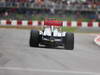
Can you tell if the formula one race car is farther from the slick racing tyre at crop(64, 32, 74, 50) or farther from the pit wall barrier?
the pit wall barrier

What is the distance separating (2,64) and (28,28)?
17.3 m

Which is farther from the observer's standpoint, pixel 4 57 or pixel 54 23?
pixel 54 23

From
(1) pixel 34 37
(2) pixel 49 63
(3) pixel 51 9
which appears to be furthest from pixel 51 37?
(3) pixel 51 9

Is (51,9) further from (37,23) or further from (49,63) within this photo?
(49,63)

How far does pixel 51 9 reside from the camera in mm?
30469

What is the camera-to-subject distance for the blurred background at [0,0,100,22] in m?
30.6

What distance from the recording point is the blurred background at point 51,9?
30562 mm

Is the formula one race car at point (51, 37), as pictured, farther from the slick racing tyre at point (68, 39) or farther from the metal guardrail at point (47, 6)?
the metal guardrail at point (47, 6)

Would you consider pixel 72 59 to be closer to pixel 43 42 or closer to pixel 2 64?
pixel 43 42

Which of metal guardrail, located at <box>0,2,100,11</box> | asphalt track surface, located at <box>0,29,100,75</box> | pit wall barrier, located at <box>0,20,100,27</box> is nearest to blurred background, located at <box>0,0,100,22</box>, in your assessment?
metal guardrail, located at <box>0,2,100,11</box>

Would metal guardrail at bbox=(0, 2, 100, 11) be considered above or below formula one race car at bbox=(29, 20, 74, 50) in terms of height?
above

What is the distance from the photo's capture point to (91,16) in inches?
1212

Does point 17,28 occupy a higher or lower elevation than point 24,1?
lower

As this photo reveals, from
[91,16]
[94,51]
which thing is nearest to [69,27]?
[91,16]
